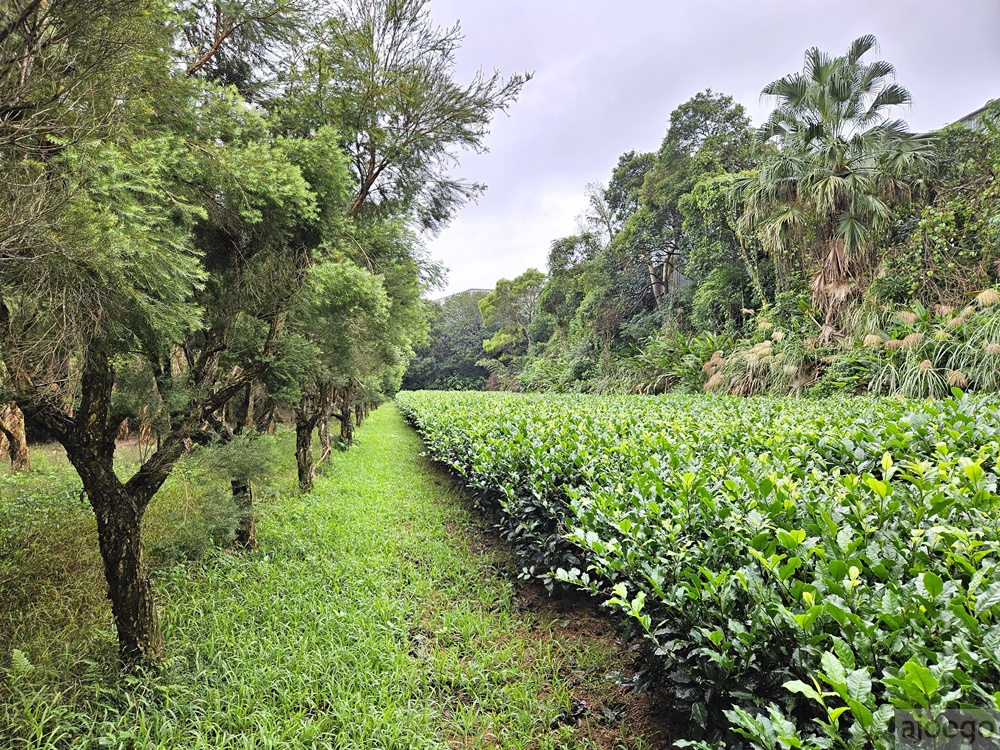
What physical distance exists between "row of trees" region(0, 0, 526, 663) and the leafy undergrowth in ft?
1.14

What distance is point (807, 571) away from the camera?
1.34 m

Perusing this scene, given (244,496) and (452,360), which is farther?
(452,360)

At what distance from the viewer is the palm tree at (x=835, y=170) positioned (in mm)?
8156

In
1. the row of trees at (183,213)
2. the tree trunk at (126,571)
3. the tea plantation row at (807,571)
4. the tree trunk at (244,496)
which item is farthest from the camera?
the tree trunk at (244,496)

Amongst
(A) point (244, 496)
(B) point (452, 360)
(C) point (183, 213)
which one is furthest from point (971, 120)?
(B) point (452, 360)

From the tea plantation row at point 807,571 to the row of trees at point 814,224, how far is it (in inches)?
215

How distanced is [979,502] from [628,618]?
1.21m

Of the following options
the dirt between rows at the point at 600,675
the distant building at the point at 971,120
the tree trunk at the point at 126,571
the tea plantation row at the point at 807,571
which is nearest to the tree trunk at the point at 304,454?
the dirt between rows at the point at 600,675

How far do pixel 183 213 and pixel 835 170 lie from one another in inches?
425

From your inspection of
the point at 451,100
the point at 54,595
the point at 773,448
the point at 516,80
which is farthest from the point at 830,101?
the point at 54,595

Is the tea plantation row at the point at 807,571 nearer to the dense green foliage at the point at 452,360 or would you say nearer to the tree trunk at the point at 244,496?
the tree trunk at the point at 244,496

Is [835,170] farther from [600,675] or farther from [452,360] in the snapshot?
[452,360]

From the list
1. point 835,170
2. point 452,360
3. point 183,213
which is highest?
point 835,170

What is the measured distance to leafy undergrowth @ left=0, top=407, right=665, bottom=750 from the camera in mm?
1974
